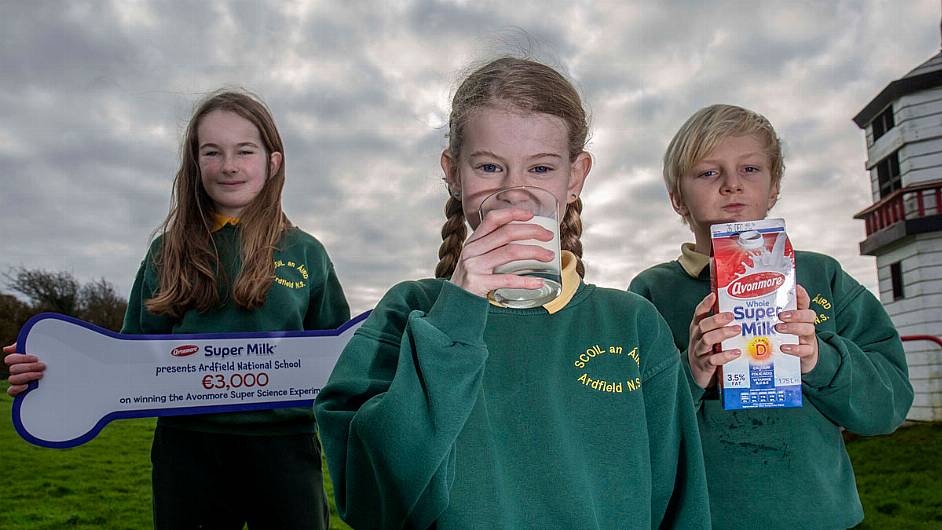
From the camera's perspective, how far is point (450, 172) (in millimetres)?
1743

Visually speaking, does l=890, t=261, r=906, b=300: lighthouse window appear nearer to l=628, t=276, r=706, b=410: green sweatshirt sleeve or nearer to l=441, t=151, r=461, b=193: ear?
l=628, t=276, r=706, b=410: green sweatshirt sleeve

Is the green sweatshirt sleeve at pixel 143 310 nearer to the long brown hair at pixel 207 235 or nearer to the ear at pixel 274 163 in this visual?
the long brown hair at pixel 207 235

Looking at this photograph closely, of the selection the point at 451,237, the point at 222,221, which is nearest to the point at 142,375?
the point at 222,221

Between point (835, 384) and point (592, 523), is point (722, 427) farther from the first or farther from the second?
point (592, 523)

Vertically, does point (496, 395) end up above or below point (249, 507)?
above

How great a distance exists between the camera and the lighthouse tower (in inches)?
551

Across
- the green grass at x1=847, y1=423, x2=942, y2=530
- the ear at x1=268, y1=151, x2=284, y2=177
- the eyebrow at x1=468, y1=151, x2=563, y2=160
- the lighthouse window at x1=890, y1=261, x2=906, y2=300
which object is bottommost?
the green grass at x1=847, y1=423, x2=942, y2=530

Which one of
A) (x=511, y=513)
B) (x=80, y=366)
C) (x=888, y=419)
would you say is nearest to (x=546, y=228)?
(x=511, y=513)

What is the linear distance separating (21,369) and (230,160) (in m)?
1.16

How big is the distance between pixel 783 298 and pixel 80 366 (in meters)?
2.61

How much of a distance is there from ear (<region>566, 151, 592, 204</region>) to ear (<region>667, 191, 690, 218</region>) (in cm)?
56

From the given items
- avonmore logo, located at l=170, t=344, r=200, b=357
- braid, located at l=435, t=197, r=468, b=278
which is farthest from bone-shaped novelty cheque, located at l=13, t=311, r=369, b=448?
braid, located at l=435, t=197, r=468, b=278

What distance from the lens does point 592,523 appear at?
4.40 ft

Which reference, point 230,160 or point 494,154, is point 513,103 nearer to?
point 494,154
